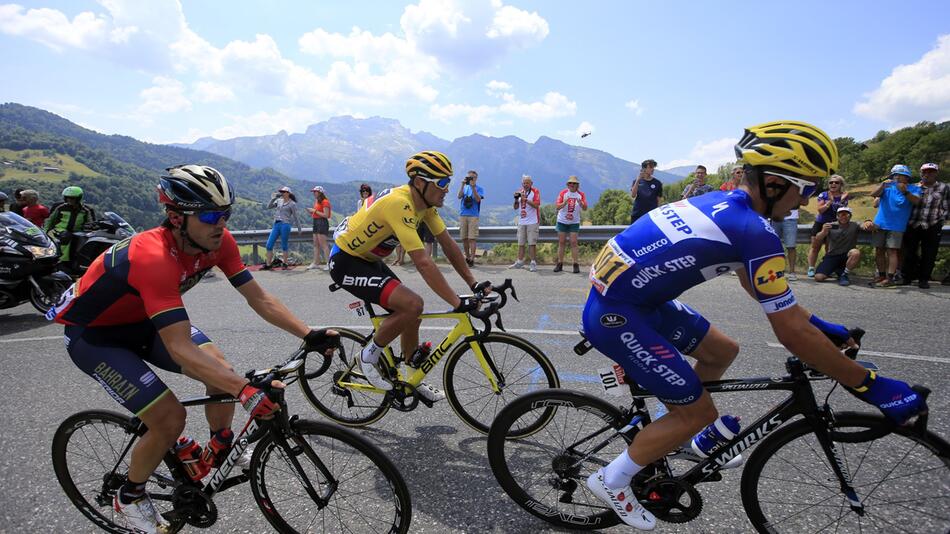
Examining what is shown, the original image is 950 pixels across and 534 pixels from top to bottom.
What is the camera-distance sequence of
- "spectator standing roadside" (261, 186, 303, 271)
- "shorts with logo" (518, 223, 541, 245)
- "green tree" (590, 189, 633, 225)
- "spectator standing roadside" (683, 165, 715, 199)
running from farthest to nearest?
"green tree" (590, 189, 633, 225) → "spectator standing roadside" (261, 186, 303, 271) → "shorts with logo" (518, 223, 541, 245) → "spectator standing roadside" (683, 165, 715, 199)

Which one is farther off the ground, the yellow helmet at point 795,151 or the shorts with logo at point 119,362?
the yellow helmet at point 795,151

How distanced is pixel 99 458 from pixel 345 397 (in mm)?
1656

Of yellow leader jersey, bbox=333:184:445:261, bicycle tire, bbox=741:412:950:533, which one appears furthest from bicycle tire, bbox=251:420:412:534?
bicycle tire, bbox=741:412:950:533

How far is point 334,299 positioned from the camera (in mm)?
8133

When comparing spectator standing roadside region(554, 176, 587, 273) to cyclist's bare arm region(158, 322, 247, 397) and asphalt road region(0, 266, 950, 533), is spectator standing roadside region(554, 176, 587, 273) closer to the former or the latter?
asphalt road region(0, 266, 950, 533)

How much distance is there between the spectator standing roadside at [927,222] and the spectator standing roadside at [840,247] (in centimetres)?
71

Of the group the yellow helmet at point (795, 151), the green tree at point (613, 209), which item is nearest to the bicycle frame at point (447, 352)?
the yellow helmet at point (795, 151)

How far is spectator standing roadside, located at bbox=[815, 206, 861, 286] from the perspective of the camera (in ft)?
27.0

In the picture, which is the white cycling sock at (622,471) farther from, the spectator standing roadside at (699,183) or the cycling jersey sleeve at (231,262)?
the spectator standing roadside at (699,183)

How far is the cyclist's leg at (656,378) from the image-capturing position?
90.2 inches

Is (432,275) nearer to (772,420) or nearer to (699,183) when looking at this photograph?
(772,420)

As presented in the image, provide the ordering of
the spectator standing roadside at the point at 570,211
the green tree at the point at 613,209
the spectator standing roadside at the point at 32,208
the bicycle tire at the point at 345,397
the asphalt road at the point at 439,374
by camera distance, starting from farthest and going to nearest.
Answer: the green tree at the point at 613,209
the spectator standing roadside at the point at 570,211
the spectator standing roadside at the point at 32,208
the bicycle tire at the point at 345,397
the asphalt road at the point at 439,374

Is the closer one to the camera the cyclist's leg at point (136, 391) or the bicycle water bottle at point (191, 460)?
the cyclist's leg at point (136, 391)

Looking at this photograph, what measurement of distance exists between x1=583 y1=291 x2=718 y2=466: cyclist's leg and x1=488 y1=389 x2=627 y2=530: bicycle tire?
0.24 metres
